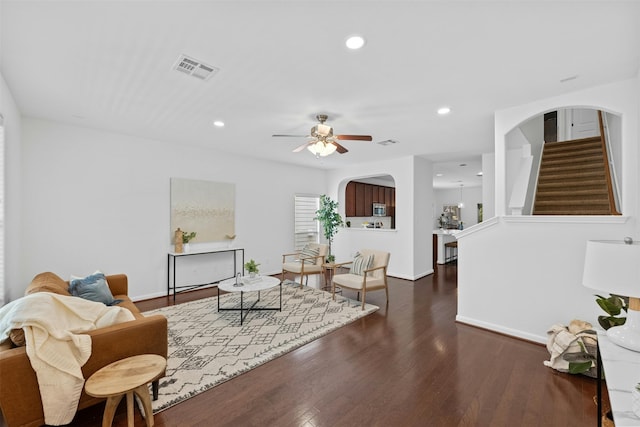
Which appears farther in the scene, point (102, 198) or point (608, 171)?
point (102, 198)

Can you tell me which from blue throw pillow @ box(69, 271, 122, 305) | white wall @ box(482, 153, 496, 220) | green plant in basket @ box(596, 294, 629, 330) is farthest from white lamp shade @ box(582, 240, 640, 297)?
white wall @ box(482, 153, 496, 220)

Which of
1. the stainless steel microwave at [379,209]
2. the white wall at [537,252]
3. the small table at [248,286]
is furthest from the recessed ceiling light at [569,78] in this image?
the stainless steel microwave at [379,209]

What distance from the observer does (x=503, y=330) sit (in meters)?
3.38

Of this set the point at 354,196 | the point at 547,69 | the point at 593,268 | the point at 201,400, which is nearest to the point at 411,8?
the point at 547,69

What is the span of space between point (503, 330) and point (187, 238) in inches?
198

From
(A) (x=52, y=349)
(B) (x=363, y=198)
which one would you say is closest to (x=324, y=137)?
(A) (x=52, y=349)

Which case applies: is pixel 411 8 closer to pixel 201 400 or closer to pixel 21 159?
pixel 201 400

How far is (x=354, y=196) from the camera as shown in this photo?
8617mm

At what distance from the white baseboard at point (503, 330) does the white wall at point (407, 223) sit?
2329mm

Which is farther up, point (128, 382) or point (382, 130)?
point (382, 130)

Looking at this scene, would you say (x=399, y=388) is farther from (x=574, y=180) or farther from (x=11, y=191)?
(x=574, y=180)

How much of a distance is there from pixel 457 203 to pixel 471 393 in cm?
A: 1141

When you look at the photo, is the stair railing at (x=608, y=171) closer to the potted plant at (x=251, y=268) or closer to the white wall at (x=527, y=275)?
the white wall at (x=527, y=275)

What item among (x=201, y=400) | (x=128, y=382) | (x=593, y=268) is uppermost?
(x=593, y=268)
